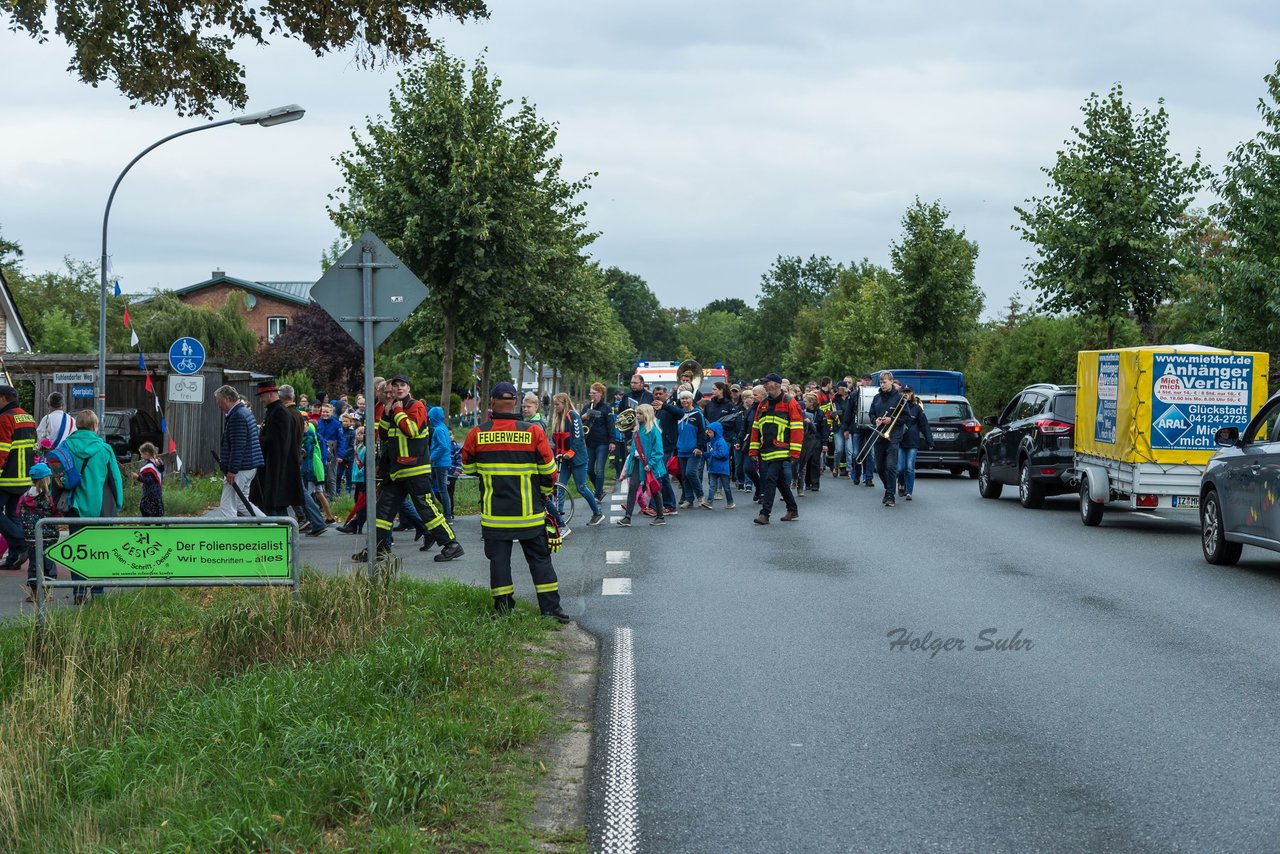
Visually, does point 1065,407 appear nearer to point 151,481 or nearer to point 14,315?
point 151,481

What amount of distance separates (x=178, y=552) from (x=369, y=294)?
9.70 ft

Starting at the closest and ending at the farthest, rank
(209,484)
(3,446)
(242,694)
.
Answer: (242,694), (3,446), (209,484)

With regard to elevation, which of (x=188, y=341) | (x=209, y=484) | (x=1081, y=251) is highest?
(x=1081, y=251)

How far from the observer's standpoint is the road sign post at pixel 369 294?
11.0 meters

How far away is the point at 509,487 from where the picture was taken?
32.2 ft

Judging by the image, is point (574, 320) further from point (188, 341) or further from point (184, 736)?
point (184, 736)

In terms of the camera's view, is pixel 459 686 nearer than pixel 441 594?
Yes

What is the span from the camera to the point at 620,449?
2409 cm

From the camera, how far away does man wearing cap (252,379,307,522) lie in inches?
603

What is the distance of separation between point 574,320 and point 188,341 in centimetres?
1874

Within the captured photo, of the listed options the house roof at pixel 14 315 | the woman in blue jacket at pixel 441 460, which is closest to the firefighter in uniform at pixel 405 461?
the woman in blue jacket at pixel 441 460

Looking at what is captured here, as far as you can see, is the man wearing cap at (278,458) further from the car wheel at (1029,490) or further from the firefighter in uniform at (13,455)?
the car wheel at (1029,490)

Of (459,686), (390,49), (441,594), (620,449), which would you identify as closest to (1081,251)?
(620,449)

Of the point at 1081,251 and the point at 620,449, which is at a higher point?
the point at 1081,251
